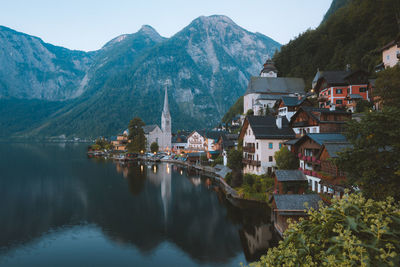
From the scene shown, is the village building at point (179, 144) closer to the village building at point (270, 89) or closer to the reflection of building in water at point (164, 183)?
the village building at point (270, 89)

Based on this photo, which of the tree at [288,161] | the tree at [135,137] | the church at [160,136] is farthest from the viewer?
the church at [160,136]

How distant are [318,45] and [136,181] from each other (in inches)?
3421

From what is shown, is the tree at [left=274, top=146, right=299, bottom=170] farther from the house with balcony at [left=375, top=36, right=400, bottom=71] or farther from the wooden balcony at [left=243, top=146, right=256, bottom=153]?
the house with balcony at [left=375, top=36, right=400, bottom=71]

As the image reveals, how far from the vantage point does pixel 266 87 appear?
9800 centimetres

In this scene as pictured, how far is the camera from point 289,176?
119 feet

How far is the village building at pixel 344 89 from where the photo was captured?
5728cm

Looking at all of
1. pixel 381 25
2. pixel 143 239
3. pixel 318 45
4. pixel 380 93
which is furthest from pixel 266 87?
pixel 143 239

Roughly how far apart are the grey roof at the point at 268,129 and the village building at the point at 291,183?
1183 cm

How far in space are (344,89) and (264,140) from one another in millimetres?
26313

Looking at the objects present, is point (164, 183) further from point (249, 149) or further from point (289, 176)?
point (289, 176)

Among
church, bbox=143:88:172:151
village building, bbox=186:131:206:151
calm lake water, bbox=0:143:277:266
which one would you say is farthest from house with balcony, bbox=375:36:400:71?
church, bbox=143:88:172:151

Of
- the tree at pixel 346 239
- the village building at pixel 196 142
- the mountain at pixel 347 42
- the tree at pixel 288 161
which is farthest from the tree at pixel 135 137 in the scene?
the tree at pixel 346 239

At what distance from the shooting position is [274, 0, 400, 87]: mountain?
7350cm

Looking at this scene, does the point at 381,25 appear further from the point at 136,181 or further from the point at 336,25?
the point at 136,181
